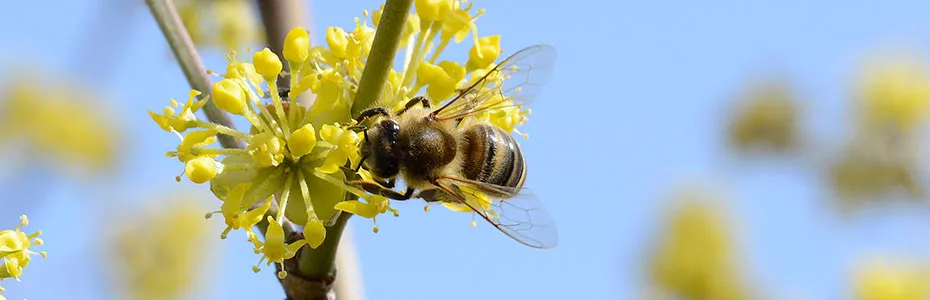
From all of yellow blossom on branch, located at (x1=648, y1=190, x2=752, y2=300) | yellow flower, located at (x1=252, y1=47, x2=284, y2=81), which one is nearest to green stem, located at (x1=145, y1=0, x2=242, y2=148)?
yellow flower, located at (x1=252, y1=47, x2=284, y2=81)

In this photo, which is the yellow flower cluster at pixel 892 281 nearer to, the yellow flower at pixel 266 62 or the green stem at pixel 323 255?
the green stem at pixel 323 255

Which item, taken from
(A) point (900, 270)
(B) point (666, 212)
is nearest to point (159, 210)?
(B) point (666, 212)

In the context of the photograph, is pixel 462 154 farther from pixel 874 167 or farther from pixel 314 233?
pixel 874 167

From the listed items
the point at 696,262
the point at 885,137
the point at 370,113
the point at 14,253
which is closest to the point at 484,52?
the point at 370,113

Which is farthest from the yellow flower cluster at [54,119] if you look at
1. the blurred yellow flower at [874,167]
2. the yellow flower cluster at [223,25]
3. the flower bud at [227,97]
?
the blurred yellow flower at [874,167]

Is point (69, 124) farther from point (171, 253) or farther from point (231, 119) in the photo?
point (231, 119)
